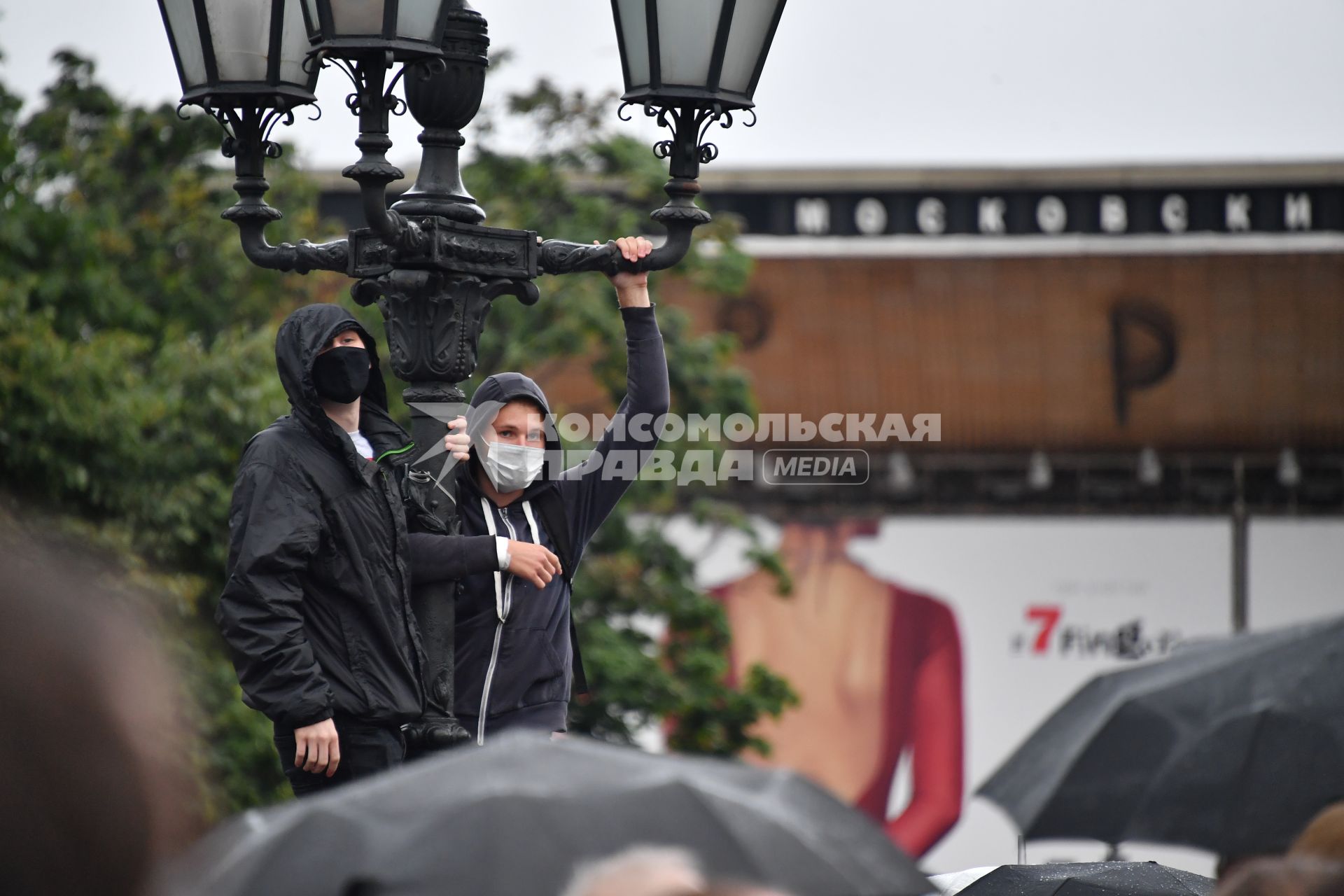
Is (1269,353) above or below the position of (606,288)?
below

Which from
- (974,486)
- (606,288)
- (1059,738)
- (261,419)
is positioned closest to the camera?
(1059,738)

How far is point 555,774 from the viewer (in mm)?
2027

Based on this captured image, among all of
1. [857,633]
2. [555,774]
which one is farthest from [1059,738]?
[857,633]

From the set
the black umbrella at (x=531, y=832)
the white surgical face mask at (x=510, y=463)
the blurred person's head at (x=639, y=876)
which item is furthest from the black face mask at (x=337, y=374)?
the blurred person's head at (x=639, y=876)

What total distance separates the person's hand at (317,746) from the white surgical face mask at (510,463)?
0.78 metres

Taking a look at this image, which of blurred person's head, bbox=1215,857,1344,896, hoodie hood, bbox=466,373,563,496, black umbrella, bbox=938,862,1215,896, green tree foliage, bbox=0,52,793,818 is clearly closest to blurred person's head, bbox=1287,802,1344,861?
blurred person's head, bbox=1215,857,1344,896

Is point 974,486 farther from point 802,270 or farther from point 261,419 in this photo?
point 261,419

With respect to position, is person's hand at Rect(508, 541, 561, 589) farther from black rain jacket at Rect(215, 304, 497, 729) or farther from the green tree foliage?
the green tree foliage

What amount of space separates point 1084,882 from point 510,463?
1.62 metres

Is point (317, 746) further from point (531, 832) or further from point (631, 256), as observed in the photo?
point (531, 832)

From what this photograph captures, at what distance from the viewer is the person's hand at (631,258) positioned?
4.54 meters

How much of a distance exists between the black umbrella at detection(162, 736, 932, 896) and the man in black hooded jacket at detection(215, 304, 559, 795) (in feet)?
6.49

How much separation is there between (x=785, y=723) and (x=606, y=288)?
7.94m

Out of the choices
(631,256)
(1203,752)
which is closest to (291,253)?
(631,256)
